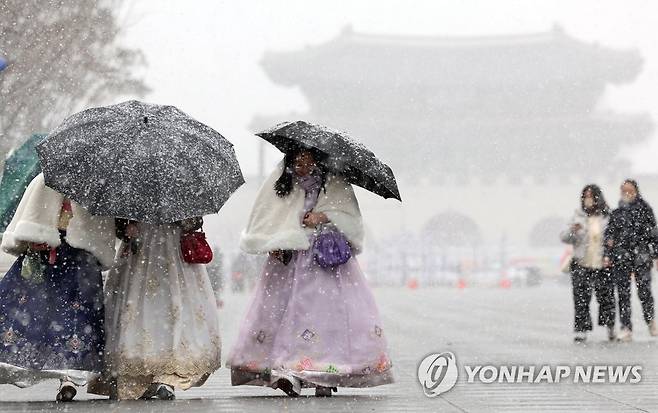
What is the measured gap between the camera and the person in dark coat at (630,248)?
37.8 ft

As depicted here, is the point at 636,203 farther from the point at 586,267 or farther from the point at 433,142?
the point at 433,142

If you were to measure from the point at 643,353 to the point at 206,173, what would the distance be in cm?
467

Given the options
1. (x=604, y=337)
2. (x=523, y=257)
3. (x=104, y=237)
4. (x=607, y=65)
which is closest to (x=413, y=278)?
(x=523, y=257)

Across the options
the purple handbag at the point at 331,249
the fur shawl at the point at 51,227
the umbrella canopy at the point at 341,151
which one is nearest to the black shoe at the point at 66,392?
the fur shawl at the point at 51,227

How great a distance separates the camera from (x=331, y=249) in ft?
24.2

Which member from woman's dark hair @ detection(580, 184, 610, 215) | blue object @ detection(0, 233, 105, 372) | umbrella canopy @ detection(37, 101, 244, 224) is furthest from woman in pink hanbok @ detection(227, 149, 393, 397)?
woman's dark hair @ detection(580, 184, 610, 215)

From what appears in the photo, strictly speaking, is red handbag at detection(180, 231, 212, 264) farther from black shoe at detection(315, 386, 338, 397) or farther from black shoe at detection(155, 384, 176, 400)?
black shoe at detection(315, 386, 338, 397)

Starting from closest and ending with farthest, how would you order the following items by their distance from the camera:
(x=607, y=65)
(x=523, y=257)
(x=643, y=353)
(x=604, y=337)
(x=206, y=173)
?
(x=206, y=173)
(x=643, y=353)
(x=604, y=337)
(x=523, y=257)
(x=607, y=65)

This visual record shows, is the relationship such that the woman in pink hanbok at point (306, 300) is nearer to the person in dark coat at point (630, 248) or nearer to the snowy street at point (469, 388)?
the snowy street at point (469, 388)

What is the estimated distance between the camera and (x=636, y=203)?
11.6m

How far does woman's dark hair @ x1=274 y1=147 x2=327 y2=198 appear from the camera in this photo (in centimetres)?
749

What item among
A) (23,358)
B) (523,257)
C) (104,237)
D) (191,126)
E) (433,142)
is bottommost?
(23,358)

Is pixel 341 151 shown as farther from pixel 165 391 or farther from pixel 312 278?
pixel 165 391

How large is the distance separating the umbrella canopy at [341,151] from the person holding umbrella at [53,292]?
1.09 m
